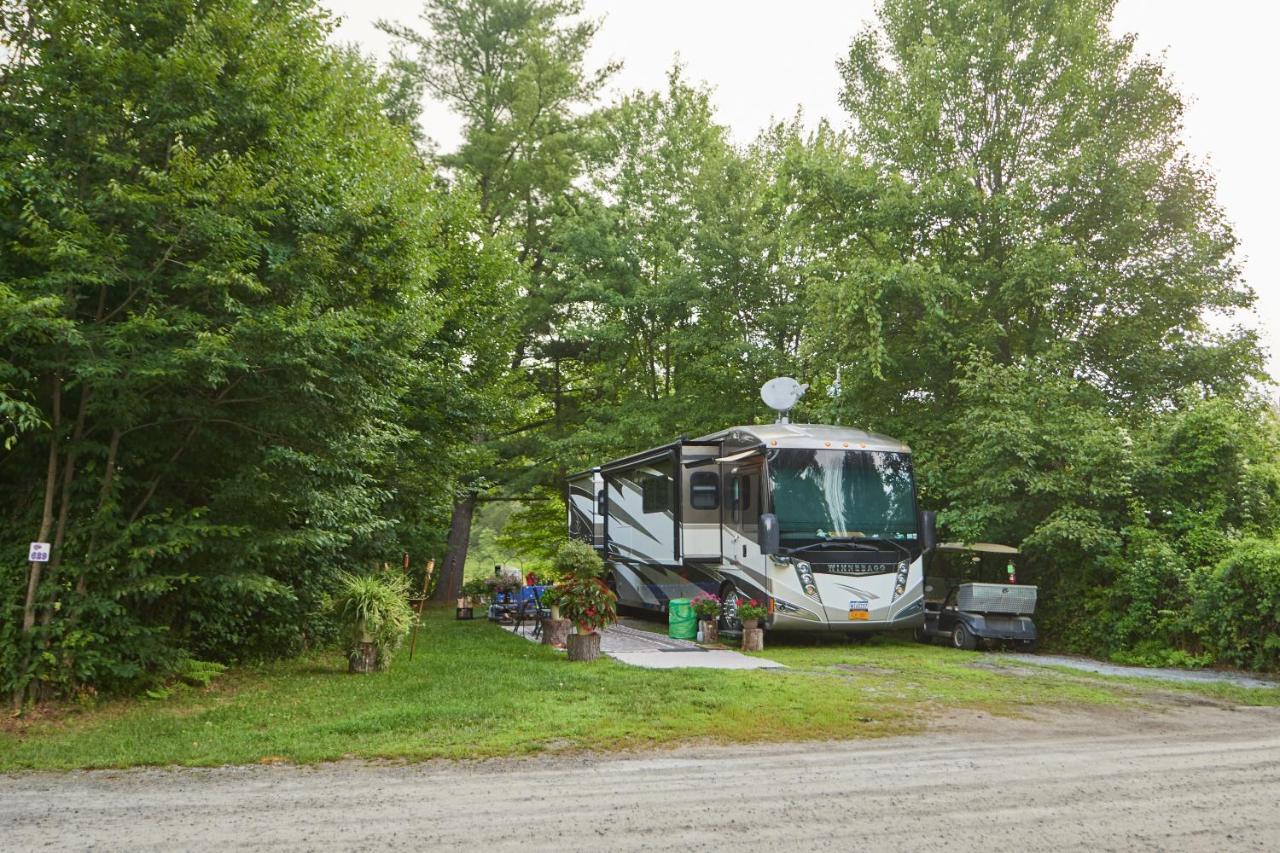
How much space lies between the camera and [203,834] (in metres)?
4.55

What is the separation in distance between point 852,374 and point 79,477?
1354 centimetres

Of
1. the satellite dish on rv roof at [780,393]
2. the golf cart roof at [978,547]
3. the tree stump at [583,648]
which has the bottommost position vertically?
the tree stump at [583,648]

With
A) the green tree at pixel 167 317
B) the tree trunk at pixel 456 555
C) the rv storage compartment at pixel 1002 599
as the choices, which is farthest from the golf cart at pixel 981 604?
the tree trunk at pixel 456 555

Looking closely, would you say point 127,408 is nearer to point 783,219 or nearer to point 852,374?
point 852,374

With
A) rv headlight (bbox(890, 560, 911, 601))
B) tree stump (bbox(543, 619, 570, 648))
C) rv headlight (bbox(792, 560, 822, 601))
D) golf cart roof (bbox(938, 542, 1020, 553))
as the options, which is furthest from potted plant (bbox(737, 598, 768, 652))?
golf cart roof (bbox(938, 542, 1020, 553))

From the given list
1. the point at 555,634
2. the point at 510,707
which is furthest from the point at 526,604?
the point at 510,707

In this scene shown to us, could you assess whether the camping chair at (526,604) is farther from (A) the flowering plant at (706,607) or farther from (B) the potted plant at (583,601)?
(B) the potted plant at (583,601)

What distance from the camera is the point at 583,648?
36.9ft

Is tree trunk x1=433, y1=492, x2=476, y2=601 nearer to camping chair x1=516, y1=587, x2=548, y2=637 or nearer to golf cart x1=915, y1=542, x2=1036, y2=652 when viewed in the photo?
camping chair x1=516, y1=587, x2=548, y2=637

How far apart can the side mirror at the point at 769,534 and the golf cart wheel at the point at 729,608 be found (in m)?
1.54

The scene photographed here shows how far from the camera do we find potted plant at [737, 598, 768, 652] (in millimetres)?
12611

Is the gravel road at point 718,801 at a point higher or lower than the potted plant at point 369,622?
lower

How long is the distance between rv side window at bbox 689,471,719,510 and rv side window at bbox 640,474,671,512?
0.67 m

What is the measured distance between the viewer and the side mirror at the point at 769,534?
41.6 ft
